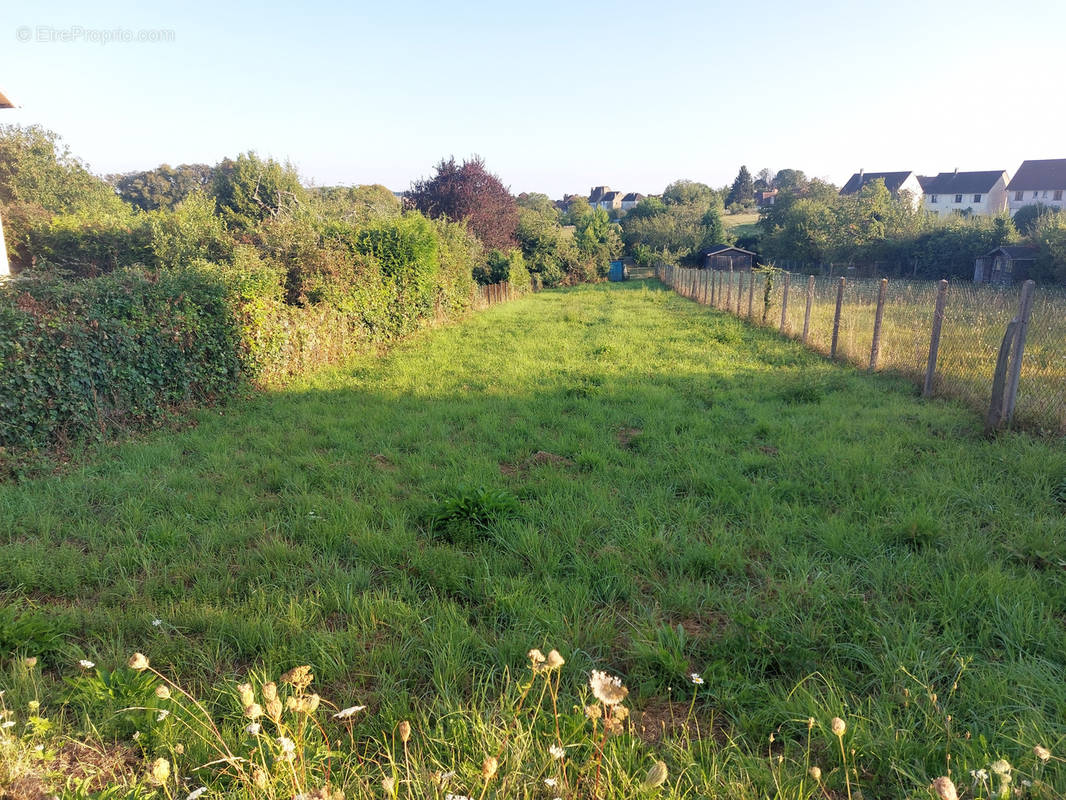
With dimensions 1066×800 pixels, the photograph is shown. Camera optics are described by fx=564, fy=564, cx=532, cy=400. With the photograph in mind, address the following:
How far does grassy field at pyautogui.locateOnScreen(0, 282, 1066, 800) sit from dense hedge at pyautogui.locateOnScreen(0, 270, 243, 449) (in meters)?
0.68

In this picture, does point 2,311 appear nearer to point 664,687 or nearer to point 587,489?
point 587,489

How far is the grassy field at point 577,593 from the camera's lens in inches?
82.8

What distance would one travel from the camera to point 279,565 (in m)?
3.51

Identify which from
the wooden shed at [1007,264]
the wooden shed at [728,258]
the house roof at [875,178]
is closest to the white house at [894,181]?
the house roof at [875,178]

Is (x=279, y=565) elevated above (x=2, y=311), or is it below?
below

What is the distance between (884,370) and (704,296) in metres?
13.9

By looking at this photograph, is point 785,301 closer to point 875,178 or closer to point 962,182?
point 875,178

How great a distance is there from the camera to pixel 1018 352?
554 centimetres

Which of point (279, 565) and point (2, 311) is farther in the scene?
point (2, 311)

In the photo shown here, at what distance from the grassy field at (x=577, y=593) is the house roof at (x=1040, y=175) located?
74.5 meters

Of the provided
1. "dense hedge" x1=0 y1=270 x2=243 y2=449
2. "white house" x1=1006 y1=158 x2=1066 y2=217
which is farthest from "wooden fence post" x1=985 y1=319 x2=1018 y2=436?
"white house" x1=1006 y1=158 x2=1066 y2=217

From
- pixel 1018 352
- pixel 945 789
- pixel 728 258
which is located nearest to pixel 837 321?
pixel 1018 352

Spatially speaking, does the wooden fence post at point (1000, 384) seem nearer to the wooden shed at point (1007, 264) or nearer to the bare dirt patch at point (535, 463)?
the bare dirt patch at point (535, 463)

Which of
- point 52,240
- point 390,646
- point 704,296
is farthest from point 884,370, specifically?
point 52,240
